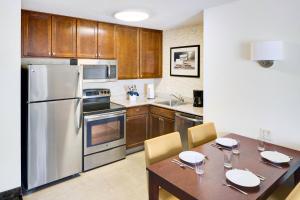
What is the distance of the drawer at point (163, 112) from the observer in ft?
11.5

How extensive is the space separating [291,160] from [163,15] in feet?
7.97

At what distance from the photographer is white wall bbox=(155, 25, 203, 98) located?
3.75m

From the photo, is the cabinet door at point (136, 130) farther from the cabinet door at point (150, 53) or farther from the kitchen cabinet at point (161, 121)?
the cabinet door at point (150, 53)

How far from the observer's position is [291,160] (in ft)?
5.87

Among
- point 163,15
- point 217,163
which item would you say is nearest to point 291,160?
point 217,163

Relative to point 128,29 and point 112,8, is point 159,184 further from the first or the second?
point 128,29

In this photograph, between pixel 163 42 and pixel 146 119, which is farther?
pixel 163 42

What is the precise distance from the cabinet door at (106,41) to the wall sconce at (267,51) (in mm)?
2297

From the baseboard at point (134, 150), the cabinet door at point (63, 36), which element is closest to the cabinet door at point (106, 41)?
the cabinet door at point (63, 36)

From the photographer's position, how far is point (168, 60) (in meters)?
4.37

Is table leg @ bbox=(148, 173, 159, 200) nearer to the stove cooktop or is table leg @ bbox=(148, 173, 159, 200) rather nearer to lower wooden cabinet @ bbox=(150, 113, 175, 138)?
the stove cooktop
